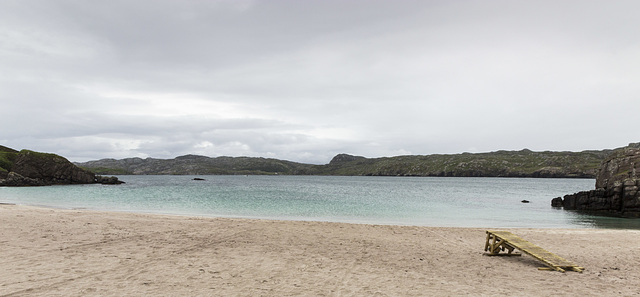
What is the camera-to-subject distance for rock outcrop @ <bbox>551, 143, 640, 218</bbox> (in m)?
42.9

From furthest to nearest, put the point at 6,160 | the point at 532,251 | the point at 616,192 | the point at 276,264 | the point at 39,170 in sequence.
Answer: the point at 6,160 → the point at 39,170 → the point at 616,192 → the point at 532,251 → the point at 276,264

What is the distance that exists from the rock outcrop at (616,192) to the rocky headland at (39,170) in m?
119

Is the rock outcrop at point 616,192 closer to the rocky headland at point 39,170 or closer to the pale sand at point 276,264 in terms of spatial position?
the pale sand at point 276,264

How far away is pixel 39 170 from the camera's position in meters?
93.6

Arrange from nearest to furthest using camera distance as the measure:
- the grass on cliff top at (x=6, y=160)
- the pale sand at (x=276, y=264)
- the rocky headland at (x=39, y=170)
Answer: the pale sand at (x=276, y=264) → the rocky headland at (x=39, y=170) → the grass on cliff top at (x=6, y=160)

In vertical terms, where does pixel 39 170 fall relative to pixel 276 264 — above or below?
below

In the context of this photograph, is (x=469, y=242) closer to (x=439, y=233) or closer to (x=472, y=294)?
(x=439, y=233)

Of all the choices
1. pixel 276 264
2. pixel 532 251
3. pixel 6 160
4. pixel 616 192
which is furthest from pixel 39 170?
pixel 616 192

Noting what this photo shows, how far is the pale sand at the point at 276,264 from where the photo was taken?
10344mm

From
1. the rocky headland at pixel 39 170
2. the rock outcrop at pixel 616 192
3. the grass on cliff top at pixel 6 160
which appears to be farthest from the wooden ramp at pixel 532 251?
the grass on cliff top at pixel 6 160

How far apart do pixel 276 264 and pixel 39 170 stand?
112342mm

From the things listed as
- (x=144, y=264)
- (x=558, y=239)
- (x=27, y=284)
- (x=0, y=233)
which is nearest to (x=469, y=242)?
(x=558, y=239)

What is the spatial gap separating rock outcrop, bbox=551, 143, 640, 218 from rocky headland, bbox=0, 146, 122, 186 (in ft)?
390

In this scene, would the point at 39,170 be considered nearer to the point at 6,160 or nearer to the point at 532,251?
the point at 6,160
